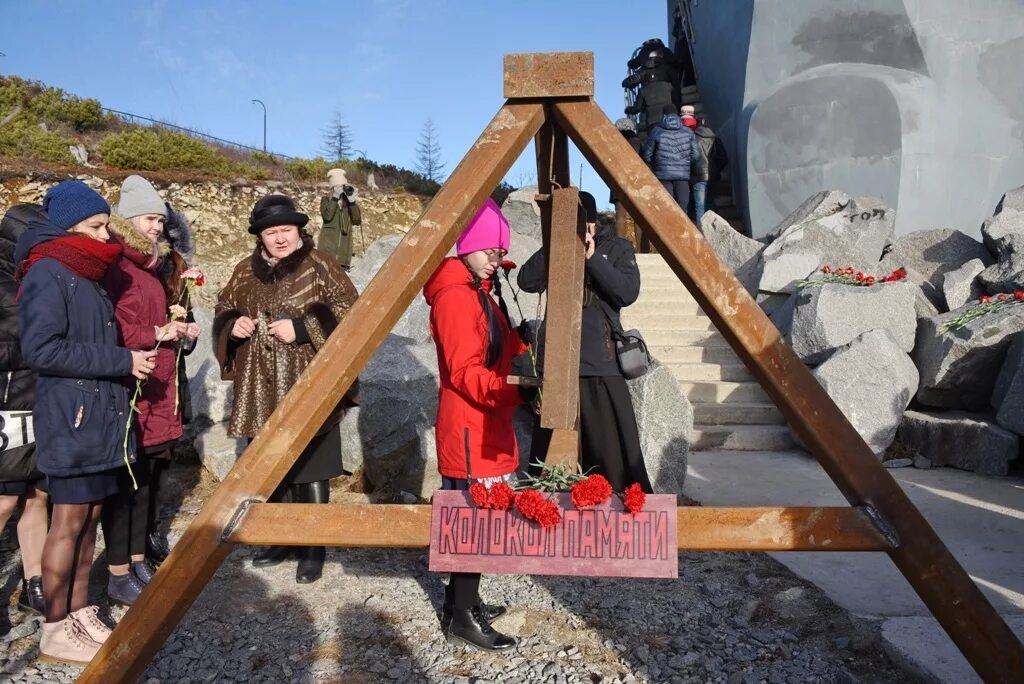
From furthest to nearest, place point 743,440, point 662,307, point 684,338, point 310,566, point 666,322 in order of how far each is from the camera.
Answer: point 662,307, point 666,322, point 684,338, point 743,440, point 310,566

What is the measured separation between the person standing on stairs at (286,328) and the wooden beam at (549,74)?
61.9 inches

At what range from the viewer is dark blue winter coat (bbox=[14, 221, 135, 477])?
92.7 inches

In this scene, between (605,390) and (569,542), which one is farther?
(605,390)

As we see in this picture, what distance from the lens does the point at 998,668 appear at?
1.58m

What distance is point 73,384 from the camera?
2.46m

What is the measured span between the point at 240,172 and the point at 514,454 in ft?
48.6

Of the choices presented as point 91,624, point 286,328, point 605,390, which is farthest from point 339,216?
point 91,624

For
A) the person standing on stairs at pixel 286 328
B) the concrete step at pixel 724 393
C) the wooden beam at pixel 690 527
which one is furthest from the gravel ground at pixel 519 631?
the concrete step at pixel 724 393

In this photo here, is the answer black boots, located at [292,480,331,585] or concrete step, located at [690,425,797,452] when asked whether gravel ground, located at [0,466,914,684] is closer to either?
black boots, located at [292,480,331,585]

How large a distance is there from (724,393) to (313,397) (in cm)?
497

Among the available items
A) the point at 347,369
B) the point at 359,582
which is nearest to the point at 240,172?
the point at 359,582

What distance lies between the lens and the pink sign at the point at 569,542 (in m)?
1.57

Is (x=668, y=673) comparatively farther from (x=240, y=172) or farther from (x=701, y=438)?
(x=240, y=172)

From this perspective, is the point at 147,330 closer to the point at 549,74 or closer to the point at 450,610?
the point at 450,610
